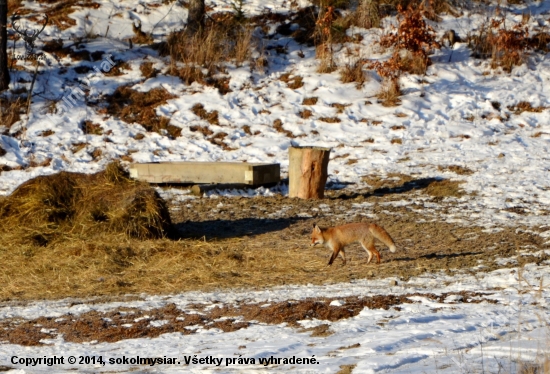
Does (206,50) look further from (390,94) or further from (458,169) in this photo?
(458,169)

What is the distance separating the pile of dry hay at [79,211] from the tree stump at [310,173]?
3403mm

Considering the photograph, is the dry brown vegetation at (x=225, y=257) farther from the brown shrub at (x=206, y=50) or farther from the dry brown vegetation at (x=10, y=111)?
the brown shrub at (x=206, y=50)

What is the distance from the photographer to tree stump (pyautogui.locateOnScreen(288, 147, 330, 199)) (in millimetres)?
13229

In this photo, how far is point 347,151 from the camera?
1638cm

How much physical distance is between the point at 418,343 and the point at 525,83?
591 inches

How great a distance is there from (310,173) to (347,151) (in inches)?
134

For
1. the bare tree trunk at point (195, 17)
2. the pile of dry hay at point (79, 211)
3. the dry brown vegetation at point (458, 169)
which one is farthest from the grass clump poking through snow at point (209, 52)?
the pile of dry hay at point (79, 211)

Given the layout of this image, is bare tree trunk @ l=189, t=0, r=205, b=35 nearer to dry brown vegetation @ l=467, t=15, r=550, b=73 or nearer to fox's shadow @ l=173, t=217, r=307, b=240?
dry brown vegetation @ l=467, t=15, r=550, b=73

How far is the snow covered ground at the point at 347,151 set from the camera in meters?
5.14

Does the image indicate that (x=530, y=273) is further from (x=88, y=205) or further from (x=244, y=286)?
(x=88, y=205)

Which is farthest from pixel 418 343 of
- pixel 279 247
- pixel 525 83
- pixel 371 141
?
pixel 525 83

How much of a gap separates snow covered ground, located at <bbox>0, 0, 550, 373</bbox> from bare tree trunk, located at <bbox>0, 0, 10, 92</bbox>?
567mm

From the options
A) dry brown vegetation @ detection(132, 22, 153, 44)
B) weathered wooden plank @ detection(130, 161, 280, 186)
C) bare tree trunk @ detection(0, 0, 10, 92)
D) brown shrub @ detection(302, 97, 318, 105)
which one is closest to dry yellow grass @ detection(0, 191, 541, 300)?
weathered wooden plank @ detection(130, 161, 280, 186)

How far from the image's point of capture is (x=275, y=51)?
2139 cm
